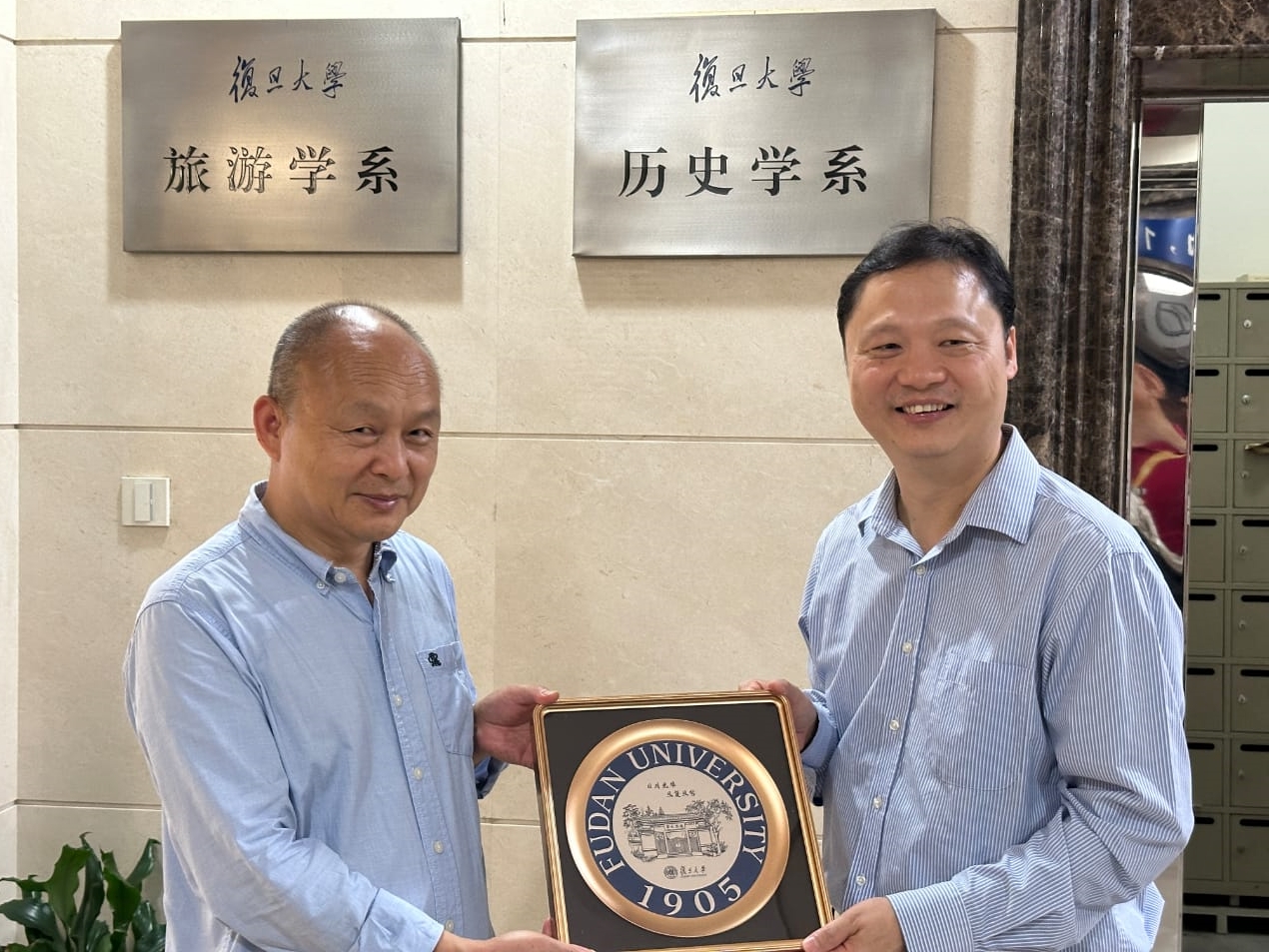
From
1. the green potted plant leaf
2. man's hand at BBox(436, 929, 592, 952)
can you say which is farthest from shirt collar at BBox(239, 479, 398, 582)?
the green potted plant leaf

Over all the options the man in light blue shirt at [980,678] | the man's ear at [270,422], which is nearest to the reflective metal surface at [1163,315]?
the man in light blue shirt at [980,678]

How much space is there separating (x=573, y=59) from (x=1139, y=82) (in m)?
1.16

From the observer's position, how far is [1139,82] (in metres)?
2.53

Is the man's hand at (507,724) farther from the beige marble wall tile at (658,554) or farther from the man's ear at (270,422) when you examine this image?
the beige marble wall tile at (658,554)

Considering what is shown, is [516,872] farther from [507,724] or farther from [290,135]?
[290,135]

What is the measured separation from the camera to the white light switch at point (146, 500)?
2.69 m

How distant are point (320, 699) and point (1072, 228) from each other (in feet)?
5.90

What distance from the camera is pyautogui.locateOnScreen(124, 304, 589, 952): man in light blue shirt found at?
1.33 metres

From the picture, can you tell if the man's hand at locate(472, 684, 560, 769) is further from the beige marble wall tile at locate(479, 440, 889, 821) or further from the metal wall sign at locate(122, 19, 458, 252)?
the metal wall sign at locate(122, 19, 458, 252)

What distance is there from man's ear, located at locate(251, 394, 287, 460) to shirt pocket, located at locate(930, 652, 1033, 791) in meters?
0.85

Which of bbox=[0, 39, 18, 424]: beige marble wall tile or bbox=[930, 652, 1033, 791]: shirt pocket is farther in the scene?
bbox=[0, 39, 18, 424]: beige marble wall tile

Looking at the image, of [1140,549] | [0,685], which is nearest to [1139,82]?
[1140,549]

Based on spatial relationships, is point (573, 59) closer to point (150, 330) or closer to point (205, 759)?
point (150, 330)

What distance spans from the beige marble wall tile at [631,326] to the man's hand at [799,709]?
1.03 meters
